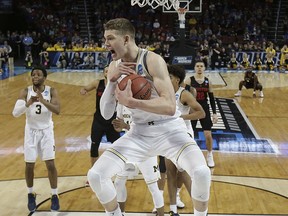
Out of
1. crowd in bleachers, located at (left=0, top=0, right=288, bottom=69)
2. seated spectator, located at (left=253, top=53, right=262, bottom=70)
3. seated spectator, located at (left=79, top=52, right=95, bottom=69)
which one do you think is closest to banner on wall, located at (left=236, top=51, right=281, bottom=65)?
crowd in bleachers, located at (left=0, top=0, right=288, bottom=69)

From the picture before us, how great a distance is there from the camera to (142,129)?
155 inches

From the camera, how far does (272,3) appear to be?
29047 mm

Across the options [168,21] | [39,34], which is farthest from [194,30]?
[39,34]


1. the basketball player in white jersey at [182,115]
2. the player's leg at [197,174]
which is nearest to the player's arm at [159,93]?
the player's leg at [197,174]

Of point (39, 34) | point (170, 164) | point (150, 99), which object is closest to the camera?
point (150, 99)

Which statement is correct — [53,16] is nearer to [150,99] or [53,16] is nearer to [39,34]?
[39,34]

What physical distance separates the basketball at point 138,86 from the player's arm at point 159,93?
0.18 feet

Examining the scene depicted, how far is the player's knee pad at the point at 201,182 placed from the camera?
3.62 m

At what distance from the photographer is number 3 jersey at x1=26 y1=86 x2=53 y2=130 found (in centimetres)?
527

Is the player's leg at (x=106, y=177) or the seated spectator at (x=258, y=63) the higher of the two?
the player's leg at (x=106, y=177)

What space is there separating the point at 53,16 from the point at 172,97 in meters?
26.3

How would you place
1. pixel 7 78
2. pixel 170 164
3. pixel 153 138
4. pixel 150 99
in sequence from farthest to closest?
pixel 7 78 → pixel 170 164 → pixel 153 138 → pixel 150 99

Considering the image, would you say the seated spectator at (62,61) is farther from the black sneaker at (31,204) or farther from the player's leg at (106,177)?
the player's leg at (106,177)

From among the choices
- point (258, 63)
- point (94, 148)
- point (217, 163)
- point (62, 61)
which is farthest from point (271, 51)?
point (94, 148)
